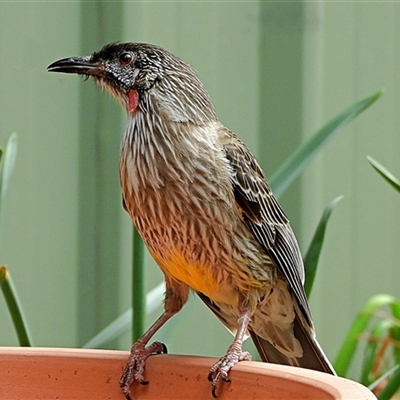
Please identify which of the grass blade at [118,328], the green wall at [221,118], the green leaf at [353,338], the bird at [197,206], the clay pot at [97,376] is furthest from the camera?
the green wall at [221,118]

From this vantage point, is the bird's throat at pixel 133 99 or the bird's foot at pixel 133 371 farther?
the bird's throat at pixel 133 99

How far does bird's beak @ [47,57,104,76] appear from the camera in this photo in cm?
152

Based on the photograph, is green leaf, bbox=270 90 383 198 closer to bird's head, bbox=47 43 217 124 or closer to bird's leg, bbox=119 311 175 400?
bird's head, bbox=47 43 217 124

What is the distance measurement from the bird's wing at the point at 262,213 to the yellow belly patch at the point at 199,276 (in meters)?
0.11

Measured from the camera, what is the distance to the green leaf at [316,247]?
153 cm

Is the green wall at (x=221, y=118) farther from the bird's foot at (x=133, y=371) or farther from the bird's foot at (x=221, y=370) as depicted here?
the bird's foot at (x=221, y=370)

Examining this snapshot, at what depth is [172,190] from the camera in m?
1.42

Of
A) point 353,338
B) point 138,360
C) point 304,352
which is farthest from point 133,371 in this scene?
point 353,338

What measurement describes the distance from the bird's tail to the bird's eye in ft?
A: 2.04

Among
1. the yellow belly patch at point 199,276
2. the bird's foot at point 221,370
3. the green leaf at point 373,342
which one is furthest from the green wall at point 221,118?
the bird's foot at point 221,370

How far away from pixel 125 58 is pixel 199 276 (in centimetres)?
44

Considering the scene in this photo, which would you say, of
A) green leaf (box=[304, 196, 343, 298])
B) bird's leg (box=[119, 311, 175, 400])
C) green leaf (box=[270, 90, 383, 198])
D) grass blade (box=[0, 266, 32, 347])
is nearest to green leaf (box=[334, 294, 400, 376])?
green leaf (box=[304, 196, 343, 298])

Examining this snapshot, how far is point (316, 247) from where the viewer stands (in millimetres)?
1557

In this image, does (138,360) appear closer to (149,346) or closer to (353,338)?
(149,346)
